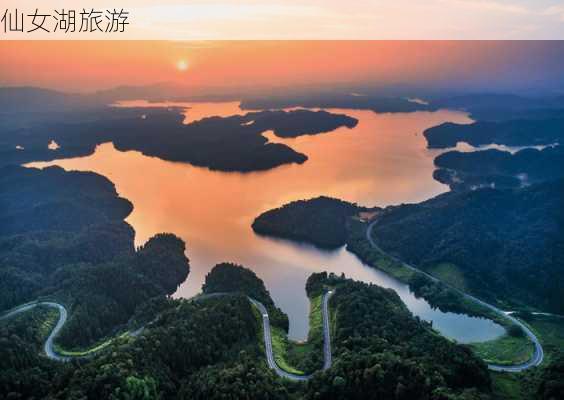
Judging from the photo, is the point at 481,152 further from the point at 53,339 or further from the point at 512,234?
the point at 53,339

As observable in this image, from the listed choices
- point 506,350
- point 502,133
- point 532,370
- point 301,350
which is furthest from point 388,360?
point 502,133

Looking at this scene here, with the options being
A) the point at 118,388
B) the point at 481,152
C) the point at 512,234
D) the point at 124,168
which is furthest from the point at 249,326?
the point at 481,152

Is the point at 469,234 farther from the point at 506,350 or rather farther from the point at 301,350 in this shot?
the point at 301,350

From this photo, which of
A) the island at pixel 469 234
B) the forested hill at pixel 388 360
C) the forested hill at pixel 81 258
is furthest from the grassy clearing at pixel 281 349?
the island at pixel 469 234

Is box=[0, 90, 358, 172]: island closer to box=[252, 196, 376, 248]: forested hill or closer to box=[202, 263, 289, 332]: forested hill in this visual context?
box=[252, 196, 376, 248]: forested hill

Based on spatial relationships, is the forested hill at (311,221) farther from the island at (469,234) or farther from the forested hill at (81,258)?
the forested hill at (81,258)

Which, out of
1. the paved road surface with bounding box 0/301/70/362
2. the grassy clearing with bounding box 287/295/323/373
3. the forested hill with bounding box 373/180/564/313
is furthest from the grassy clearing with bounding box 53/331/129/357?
the forested hill with bounding box 373/180/564/313
